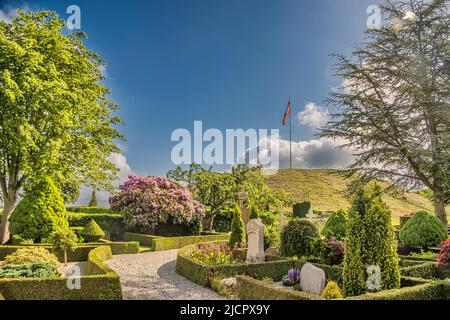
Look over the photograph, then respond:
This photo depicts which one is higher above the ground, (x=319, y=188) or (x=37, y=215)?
(x=319, y=188)

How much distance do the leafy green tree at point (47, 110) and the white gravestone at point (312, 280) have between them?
45.7 feet

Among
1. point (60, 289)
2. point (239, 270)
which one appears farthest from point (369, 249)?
point (60, 289)

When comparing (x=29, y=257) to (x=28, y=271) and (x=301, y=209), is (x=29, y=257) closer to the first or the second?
(x=28, y=271)

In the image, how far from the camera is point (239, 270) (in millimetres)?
12133

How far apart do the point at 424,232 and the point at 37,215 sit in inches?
726

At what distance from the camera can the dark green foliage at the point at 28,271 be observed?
9.89 meters

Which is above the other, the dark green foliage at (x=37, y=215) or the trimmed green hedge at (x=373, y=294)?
the dark green foliage at (x=37, y=215)

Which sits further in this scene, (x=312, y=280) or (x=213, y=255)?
(x=213, y=255)

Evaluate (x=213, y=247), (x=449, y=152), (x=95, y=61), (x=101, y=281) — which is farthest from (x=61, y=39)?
(x=449, y=152)

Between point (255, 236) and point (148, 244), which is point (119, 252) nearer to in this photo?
point (148, 244)

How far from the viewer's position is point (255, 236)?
14.6m

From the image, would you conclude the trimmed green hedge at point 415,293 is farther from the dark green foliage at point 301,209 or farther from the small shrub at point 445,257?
the dark green foliage at point 301,209

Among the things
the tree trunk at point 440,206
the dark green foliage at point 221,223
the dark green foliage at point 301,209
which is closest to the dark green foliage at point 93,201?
the dark green foliage at point 221,223
